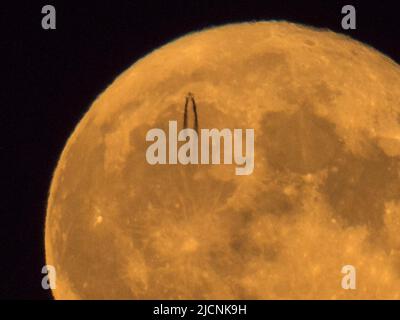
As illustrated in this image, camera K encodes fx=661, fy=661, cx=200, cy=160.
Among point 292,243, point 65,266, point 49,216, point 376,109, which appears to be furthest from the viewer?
point 49,216

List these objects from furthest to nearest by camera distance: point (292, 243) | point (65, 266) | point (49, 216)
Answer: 1. point (49, 216)
2. point (65, 266)
3. point (292, 243)

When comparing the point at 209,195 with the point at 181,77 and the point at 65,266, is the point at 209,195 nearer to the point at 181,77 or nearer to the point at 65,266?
the point at 181,77

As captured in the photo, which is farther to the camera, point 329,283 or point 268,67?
point 268,67

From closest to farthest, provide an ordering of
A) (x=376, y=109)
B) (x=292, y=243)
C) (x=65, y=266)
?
(x=292, y=243)
(x=376, y=109)
(x=65, y=266)

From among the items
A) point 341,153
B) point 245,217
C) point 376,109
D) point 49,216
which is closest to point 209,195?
point 245,217
